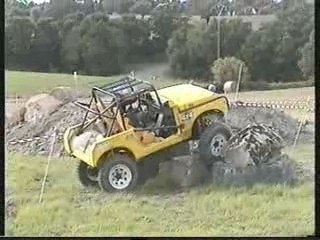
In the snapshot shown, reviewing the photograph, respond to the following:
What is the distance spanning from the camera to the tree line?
3.89 feet

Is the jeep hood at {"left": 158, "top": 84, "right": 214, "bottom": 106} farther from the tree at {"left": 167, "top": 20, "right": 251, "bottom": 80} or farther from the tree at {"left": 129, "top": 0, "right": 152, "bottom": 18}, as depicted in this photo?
the tree at {"left": 129, "top": 0, "right": 152, "bottom": 18}

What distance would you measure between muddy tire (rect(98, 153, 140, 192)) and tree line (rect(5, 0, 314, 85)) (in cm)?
19

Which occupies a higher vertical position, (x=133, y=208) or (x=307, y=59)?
(x=307, y=59)

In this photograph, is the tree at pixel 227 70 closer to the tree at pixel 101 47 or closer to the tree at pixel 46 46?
the tree at pixel 101 47

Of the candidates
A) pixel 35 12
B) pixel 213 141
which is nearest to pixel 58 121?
pixel 35 12

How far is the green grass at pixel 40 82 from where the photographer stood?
1176 mm

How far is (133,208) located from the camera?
3.90 ft

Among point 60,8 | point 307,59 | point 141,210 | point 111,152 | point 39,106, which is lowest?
point 141,210

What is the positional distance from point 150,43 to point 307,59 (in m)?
0.34

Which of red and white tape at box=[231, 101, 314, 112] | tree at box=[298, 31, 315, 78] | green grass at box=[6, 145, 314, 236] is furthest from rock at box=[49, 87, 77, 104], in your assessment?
tree at box=[298, 31, 315, 78]

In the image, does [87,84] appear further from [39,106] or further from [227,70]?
[227,70]

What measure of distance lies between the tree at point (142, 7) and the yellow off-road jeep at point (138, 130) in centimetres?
14

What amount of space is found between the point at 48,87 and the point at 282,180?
55cm
